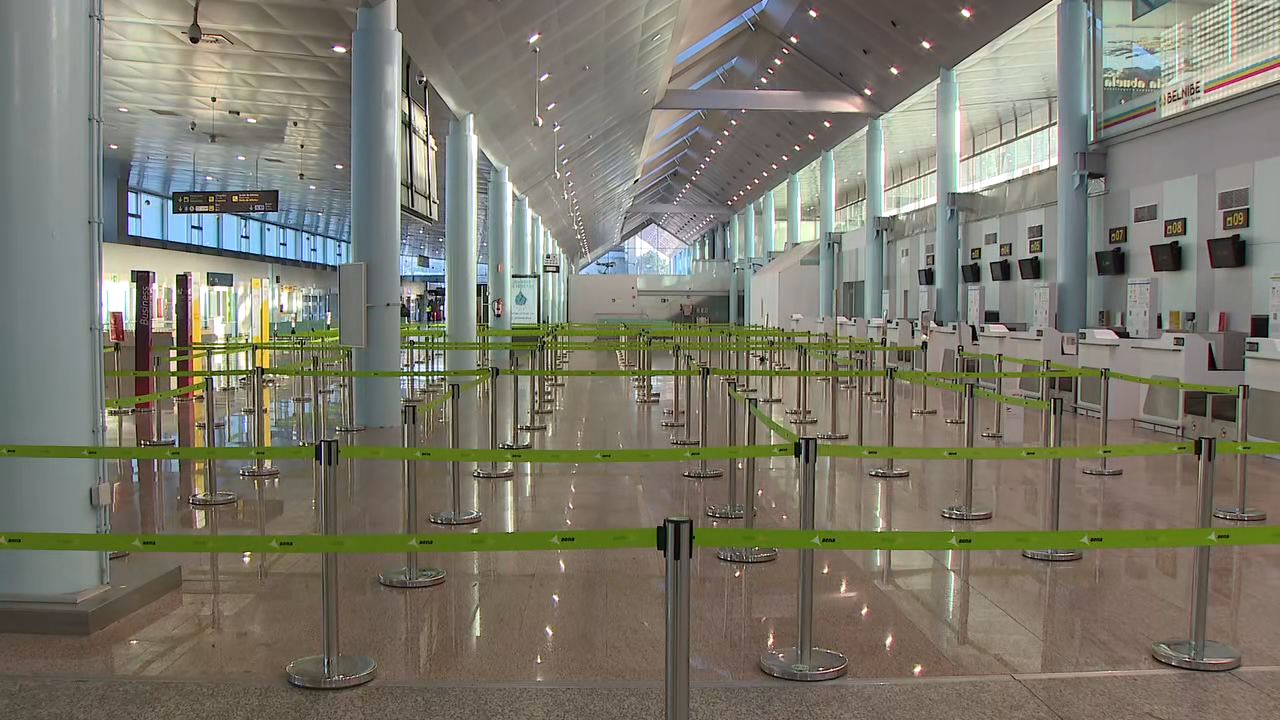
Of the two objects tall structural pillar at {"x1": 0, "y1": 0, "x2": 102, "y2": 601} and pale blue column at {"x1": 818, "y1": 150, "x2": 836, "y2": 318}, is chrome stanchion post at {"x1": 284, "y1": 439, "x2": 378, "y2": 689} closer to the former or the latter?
tall structural pillar at {"x1": 0, "y1": 0, "x2": 102, "y2": 601}

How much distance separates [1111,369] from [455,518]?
11.4m

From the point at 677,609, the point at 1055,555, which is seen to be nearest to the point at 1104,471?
the point at 1055,555

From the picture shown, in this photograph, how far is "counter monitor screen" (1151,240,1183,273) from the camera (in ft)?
53.4

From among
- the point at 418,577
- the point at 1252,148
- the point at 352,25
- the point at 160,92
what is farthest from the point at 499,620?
the point at 160,92

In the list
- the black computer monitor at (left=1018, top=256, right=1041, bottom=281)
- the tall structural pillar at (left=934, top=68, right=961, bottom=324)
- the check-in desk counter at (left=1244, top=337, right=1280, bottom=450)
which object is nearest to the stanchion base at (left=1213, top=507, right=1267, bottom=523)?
the check-in desk counter at (left=1244, top=337, right=1280, bottom=450)

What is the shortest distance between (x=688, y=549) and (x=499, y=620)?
79.3 inches

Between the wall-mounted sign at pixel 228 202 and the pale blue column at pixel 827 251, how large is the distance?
20.4m

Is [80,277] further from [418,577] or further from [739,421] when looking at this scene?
[739,421]

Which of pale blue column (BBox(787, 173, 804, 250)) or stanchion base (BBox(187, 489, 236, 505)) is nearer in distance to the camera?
stanchion base (BBox(187, 489, 236, 505))

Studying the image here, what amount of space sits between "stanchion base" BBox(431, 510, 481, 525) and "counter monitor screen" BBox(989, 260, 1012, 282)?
19.8m

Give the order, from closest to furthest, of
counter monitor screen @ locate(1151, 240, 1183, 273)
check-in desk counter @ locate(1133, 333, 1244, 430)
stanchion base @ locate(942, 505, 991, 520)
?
1. stanchion base @ locate(942, 505, 991, 520)
2. check-in desk counter @ locate(1133, 333, 1244, 430)
3. counter monitor screen @ locate(1151, 240, 1183, 273)

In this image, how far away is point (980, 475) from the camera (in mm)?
9078

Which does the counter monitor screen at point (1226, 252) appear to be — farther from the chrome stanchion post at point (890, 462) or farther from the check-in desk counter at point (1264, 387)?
the chrome stanchion post at point (890, 462)

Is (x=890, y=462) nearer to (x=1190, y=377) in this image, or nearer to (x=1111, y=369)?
(x=1190, y=377)
